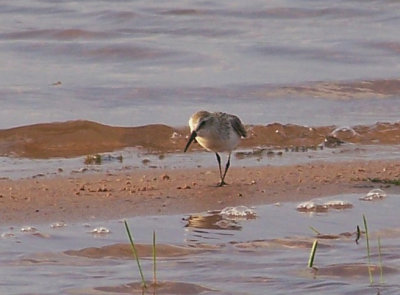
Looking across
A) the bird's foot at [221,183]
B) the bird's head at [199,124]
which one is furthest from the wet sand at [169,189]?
the bird's head at [199,124]

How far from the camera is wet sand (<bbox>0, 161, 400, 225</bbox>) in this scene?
23.8ft

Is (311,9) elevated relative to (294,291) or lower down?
elevated

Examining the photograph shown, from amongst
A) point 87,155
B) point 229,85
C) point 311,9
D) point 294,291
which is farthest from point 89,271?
point 311,9

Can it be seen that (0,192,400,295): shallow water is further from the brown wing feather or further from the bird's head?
the brown wing feather

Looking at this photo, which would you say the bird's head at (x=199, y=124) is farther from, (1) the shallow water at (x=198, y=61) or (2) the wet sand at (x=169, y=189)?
(1) the shallow water at (x=198, y=61)

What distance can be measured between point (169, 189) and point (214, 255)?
1.80 m

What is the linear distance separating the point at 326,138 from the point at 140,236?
12.6ft

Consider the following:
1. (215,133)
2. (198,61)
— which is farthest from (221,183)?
(198,61)

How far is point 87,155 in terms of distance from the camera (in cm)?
962

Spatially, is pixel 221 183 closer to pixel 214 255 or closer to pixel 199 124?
pixel 199 124

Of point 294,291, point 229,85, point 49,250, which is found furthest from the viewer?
point 229,85

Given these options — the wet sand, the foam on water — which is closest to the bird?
the wet sand

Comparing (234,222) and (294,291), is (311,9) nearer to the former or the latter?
(234,222)

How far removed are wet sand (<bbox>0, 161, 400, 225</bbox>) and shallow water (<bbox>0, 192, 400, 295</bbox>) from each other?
0.96 feet
